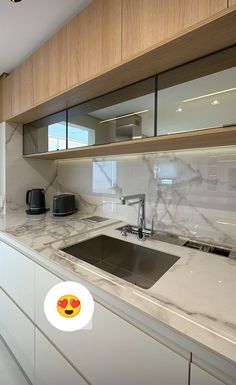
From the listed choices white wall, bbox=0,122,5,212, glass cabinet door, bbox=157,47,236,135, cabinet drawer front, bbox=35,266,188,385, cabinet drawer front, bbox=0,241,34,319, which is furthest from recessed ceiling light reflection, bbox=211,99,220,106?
white wall, bbox=0,122,5,212

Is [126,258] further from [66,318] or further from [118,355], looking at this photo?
[118,355]

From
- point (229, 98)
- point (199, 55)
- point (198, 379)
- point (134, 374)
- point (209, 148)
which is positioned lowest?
point (134, 374)

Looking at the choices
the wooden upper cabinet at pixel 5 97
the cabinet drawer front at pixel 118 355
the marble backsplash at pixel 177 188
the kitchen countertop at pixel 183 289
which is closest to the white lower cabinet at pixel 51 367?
the cabinet drawer front at pixel 118 355

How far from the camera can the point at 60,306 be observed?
92 centimetres

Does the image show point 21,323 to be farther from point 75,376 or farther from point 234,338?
point 234,338

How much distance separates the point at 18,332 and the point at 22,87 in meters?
1.73

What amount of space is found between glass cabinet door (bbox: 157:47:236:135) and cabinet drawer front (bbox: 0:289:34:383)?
1.28 meters

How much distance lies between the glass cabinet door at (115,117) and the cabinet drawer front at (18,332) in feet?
3.69

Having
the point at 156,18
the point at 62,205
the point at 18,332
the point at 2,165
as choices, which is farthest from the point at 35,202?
the point at 156,18

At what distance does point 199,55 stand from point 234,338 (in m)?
1.03

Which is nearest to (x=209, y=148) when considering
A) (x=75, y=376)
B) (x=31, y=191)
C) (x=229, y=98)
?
(x=229, y=98)

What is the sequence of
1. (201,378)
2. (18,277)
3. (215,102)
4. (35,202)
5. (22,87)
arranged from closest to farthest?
(201,378) → (215,102) → (18,277) → (22,87) → (35,202)

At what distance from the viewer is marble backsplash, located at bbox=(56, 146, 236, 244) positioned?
3.76ft

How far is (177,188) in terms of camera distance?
4.36 ft
